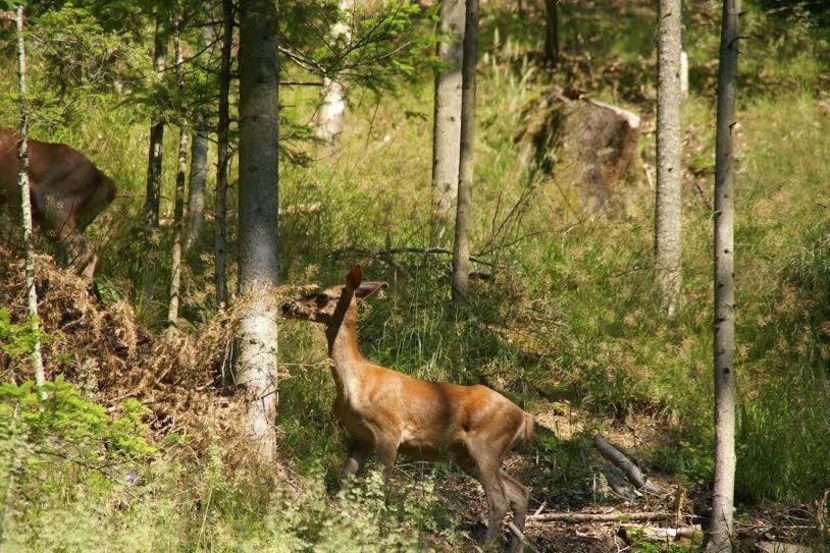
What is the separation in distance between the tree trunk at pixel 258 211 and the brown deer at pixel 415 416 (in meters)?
0.31

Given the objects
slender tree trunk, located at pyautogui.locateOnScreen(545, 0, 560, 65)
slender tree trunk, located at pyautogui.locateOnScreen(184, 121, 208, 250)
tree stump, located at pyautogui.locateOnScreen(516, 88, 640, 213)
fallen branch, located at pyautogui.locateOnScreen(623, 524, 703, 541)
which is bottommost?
fallen branch, located at pyautogui.locateOnScreen(623, 524, 703, 541)

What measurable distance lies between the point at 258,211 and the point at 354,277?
0.88m

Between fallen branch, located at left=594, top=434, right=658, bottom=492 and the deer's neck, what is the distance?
8.53 feet

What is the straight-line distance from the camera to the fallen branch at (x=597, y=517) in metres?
9.11

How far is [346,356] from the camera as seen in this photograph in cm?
844

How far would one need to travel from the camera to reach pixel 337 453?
30.2 ft

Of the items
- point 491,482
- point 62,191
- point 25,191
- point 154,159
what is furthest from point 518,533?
point 62,191

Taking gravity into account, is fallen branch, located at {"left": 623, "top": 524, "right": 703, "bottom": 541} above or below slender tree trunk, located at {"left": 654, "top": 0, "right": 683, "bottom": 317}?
below

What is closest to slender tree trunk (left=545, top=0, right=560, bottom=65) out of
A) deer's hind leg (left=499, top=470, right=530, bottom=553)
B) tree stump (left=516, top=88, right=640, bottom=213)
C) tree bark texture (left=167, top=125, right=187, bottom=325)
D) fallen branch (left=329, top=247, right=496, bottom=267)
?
tree stump (left=516, top=88, right=640, bottom=213)

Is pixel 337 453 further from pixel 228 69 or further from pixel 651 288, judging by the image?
pixel 651 288

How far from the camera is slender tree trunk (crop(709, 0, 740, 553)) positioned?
879 centimetres

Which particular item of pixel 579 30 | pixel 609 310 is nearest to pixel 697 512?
pixel 609 310

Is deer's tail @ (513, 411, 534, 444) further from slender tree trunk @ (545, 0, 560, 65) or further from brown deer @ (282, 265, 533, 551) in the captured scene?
slender tree trunk @ (545, 0, 560, 65)

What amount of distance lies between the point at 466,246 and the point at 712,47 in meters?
12.9
